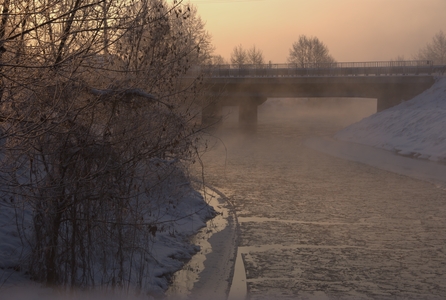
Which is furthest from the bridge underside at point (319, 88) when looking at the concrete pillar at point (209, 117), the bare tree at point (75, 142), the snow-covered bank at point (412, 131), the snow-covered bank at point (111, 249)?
the bare tree at point (75, 142)

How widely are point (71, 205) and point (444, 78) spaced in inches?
1641

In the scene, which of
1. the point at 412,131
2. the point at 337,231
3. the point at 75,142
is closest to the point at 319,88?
the point at 412,131

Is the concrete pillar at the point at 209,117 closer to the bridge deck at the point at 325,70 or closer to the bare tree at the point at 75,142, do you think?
the bare tree at the point at 75,142

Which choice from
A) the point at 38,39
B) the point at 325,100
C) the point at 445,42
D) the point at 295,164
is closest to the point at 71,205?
the point at 38,39

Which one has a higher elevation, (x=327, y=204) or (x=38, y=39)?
(x=38, y=39)

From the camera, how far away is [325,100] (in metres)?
103

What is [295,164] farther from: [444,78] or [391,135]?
[444,78]

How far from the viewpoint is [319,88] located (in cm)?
5019

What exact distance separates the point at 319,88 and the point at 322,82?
6.54 ft

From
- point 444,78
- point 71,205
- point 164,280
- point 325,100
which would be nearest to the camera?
point 71,205

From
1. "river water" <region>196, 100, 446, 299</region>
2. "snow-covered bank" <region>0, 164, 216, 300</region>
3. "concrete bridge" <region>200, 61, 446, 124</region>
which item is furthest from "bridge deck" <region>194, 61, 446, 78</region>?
"snow-covered bank" <region>0, 164, 216, 300</region>

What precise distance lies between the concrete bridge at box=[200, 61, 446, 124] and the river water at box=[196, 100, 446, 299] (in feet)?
88.2

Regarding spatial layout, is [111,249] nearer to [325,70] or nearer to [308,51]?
[325,70]

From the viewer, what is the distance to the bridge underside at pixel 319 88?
1784 inches
